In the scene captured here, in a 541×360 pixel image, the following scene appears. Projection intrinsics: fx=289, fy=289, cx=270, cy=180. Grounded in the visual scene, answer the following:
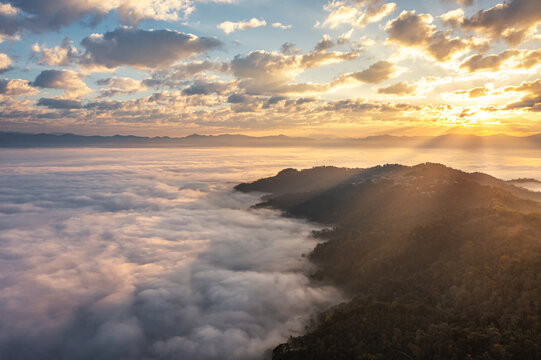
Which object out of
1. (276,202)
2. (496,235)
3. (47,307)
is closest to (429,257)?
(496,235)

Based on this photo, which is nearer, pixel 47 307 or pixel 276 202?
pixel 47 307

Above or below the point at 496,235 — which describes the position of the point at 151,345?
below

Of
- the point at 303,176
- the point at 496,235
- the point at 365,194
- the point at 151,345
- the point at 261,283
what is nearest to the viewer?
the point at 151,345

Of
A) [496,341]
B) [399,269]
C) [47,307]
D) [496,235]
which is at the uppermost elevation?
[496,235]

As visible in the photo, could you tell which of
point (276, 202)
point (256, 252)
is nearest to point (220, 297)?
point (256, 252)

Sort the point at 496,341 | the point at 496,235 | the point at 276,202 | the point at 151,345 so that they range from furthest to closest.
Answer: the point at 276,202 → the point at 496,235 → the point at 151,345 → the point at 496,341

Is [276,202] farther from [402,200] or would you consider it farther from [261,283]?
[261,283]
